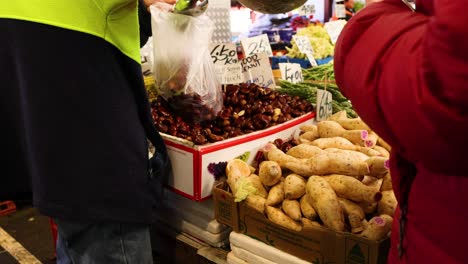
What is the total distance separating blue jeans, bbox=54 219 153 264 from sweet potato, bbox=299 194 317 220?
2.03ft

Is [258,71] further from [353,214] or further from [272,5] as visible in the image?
[353,214]

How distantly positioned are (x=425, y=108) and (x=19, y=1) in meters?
1.26

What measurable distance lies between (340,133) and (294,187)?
515 mm

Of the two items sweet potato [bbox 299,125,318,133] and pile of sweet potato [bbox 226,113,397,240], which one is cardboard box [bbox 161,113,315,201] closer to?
pile of sweet potato [bbox 226,113,397,240]

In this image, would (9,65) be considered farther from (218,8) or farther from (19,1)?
(218,8)

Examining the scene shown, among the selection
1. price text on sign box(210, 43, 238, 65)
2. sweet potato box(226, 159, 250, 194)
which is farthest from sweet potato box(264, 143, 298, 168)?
price text on sign box(210, 43, 238, 65)

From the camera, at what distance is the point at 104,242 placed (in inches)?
63.9

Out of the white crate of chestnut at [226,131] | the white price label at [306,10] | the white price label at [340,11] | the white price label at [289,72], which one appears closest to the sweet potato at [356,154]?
the white crate of chestnut at [226,131]

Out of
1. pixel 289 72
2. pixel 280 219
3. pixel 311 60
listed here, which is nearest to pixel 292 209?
pixel 280 219

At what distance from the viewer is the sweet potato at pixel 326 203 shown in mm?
1567

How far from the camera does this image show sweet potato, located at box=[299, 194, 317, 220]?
65.0 inches

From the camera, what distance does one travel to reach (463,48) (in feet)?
2.00

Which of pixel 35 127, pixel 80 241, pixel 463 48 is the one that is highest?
pixel 463 48

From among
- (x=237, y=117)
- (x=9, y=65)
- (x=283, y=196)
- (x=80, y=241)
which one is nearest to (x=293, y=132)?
(x=237, y=117)
